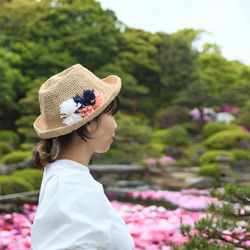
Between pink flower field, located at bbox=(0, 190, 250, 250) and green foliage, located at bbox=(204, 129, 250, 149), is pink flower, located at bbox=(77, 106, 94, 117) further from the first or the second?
green foliage, located at bbox=(204, 129, 250, 149)

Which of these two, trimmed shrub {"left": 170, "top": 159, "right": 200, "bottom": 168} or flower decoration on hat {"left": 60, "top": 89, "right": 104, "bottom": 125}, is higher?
flower decoration on hat {"left": 60, "top": 89, "right": 104, "bottom": 125}

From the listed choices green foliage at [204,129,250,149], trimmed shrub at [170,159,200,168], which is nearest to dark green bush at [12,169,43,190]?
trimmed shrub at [170,159,200,168]

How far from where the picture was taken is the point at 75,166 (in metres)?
1.13

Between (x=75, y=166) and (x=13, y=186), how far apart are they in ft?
19.9

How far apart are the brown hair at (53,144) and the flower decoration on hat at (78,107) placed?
1.8 inches

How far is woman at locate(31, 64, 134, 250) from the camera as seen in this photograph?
3.13 feet

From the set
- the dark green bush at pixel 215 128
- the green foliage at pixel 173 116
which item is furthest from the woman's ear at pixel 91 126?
the green foliage at pixel 173 116

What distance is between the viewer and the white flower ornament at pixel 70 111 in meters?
1.17

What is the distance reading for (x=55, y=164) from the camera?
1.17 m

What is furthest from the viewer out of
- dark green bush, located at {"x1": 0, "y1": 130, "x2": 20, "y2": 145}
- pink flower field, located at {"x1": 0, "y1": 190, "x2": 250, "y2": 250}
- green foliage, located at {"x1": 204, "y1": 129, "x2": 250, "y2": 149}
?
dark green bush, located at {"x1": 0, "y1": 130, "x2": 20, "y2": 145}

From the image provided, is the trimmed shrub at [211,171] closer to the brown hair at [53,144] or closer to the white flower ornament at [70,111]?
the brown hair at [53,144]

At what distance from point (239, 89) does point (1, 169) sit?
1769 centimetres

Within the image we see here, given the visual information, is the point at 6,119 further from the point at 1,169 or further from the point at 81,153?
the point at 81,153

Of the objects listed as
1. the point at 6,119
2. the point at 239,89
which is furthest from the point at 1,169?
the point at 239,89
